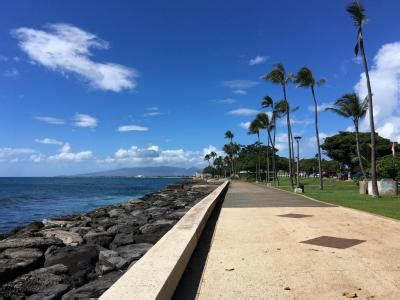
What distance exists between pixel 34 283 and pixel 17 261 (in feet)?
6.06

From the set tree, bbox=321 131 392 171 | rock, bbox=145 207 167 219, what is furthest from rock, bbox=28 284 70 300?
tree, bbox=321 131 392 171

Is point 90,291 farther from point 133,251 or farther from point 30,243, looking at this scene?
point 30,243

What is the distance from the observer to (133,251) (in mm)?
8039

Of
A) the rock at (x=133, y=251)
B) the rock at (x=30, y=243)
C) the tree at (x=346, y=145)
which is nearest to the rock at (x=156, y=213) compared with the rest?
the rock at (x=30, y=243)

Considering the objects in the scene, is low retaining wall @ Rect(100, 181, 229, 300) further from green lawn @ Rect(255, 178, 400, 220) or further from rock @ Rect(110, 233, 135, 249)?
green lawn @ Rect(255, 178, 400, 220)

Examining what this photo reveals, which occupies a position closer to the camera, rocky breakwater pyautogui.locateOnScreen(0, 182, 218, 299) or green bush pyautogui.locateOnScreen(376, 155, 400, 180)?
rocky breakwater pyautogui.locateOnScreen(0, 182, 218, 299)

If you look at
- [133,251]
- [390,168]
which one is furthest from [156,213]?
[390,168]

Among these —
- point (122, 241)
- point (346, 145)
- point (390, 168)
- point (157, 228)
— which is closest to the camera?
point (122, 241)

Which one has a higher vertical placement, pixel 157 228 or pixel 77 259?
pixel 157 228

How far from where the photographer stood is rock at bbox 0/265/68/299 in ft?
18.4

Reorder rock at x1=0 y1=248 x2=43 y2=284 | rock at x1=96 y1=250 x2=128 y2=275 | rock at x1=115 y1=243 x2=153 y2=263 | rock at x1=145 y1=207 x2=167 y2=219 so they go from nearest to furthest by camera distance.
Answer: rock at x1=96 y1=250 x2=128 y2=275, rock at x1=0 y1=248 x2=43 y2=284, rock at x1=115 y1=243 x2=153 y2=263, rock at x1=145 y1=207 x2=167 y2=219

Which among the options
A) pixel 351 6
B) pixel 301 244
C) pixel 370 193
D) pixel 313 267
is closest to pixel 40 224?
pixel 301 244

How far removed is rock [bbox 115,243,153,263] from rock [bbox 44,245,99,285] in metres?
0.51

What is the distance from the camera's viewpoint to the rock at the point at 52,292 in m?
5.21
